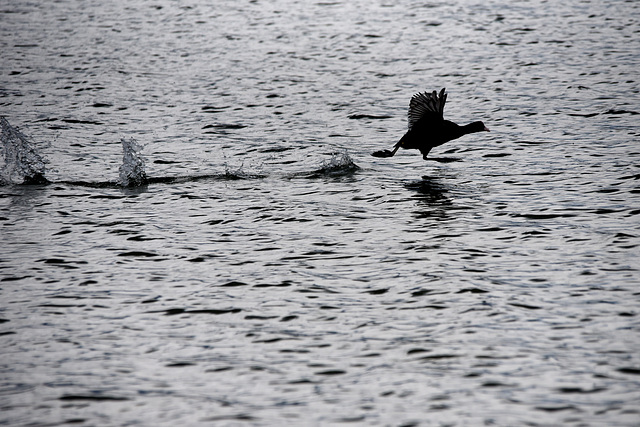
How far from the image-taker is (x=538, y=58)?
20.1m

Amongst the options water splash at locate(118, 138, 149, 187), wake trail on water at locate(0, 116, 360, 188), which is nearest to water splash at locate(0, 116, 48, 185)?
wake trail on water at locate(0, 116, 360, 188)

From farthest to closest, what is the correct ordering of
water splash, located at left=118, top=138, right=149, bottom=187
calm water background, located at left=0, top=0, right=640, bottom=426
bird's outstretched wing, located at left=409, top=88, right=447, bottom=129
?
water splash, located at left=118, top=138, right=149, bottom=187 < bird's outstretched wing, located at left=409, top=88, right=447, bottom=129 < calm water background, located at left=0, top=0, right=640, bottom=426

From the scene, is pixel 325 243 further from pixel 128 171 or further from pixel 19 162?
pixel 19 162

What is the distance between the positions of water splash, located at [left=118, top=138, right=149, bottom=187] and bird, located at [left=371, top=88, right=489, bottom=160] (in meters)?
3.72

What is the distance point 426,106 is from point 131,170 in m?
4.26

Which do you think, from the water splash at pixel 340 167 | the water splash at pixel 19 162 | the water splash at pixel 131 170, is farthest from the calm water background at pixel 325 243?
the water splash at pixel 19 162

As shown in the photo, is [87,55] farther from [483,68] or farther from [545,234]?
[545,234]

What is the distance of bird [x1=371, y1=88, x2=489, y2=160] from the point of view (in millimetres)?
12672

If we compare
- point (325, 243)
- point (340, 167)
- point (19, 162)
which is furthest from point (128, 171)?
point (325, 243)

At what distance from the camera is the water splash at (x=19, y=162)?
527 inches

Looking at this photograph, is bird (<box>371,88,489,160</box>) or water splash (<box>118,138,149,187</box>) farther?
water splash (<box>118,138,149,187</box>)

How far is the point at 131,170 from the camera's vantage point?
1312 cm

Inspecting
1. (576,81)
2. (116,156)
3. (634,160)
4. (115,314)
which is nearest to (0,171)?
(116,156)

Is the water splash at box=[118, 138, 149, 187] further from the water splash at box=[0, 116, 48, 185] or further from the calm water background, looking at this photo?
the water splash at box=[0, 116, 48, 185]
